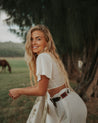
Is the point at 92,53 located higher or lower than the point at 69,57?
higher

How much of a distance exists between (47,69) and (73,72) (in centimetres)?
826

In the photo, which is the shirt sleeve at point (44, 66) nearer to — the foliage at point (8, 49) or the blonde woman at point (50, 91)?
the blonde woman at point (50, 91)

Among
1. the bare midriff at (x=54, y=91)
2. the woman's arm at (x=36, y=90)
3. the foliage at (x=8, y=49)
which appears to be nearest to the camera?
the woman's arm at (x=36, y=90)

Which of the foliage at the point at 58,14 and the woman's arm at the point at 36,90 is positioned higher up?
the foliage at the point at 58,14

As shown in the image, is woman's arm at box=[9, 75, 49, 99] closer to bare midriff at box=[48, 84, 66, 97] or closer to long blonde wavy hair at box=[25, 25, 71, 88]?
bare midriff at box=[48, 84, 66, 97]

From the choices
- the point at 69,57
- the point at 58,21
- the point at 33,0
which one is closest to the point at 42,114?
the point at 33,0

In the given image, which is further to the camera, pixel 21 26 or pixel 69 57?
pixel 69 57

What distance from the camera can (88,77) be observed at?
3820 millimetres

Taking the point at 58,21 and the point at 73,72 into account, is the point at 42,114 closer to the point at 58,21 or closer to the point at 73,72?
the point at 58,21

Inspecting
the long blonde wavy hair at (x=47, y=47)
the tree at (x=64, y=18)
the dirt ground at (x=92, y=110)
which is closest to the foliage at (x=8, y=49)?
the tree at (x=64, y=18)

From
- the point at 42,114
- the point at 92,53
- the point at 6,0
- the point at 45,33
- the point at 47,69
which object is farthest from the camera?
the point at 92,53

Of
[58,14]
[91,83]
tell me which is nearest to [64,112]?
[58,14]

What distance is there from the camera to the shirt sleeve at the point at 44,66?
836 mm

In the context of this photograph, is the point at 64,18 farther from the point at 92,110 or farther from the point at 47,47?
the point at 92,110
